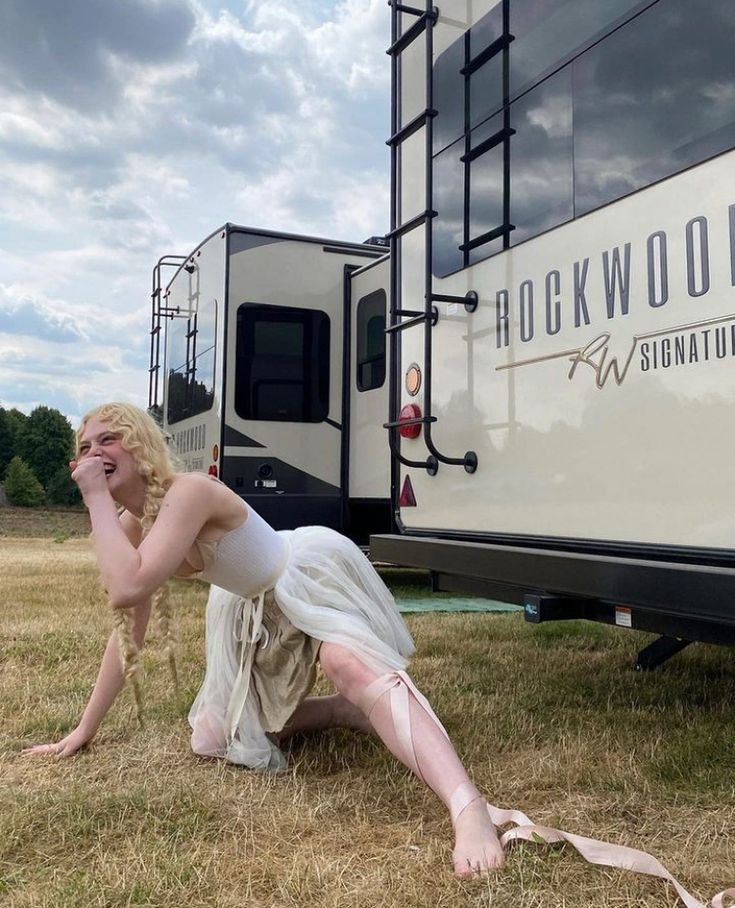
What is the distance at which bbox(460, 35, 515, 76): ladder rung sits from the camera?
3081mm

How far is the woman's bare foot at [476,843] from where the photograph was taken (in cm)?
176

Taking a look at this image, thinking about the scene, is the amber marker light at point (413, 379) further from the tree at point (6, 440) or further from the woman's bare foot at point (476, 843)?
the tree at point (6, 440)

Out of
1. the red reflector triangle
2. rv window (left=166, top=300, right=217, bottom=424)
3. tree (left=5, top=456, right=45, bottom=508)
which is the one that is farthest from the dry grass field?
tree (left=5, top=456, right=45, bottom=508)

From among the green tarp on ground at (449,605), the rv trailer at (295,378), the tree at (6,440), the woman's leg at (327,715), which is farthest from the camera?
the tree at (6,440)

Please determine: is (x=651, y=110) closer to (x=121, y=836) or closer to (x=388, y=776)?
(x=388, y=776)

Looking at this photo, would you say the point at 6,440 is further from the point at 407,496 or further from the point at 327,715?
the point at 327,715

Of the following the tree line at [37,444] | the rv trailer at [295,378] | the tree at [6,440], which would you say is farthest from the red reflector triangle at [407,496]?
the tree at [6,440]

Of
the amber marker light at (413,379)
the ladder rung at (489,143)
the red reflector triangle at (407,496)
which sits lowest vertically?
the red reflector triangle at (407,496)

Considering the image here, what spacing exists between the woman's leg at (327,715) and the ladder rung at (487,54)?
2.30 metres

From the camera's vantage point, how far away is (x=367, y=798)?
2.29 m

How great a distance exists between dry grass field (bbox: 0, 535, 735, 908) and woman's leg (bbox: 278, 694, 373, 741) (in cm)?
6

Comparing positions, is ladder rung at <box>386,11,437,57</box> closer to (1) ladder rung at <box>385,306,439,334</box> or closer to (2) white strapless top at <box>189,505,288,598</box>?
(1) ladder rung at <box>385,306,439,334</box>

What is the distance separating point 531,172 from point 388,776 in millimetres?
1989

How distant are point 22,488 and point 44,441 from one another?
10053 millimetres
